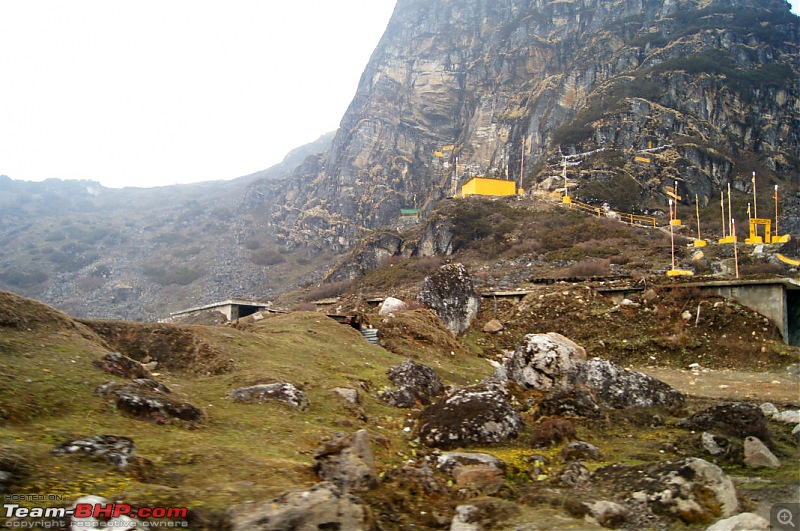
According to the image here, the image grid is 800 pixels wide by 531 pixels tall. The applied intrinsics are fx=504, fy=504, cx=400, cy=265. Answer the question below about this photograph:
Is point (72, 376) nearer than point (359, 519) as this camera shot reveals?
No

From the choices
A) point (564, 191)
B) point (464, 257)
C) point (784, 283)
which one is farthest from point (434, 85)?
point (784, 283)

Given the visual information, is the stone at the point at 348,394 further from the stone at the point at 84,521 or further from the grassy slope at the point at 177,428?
the stone at the point at 84,521

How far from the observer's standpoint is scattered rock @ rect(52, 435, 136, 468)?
4.48m

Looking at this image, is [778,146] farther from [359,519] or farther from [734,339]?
[359,519]

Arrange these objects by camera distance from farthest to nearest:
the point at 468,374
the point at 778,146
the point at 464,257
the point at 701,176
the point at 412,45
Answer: the point at 412,45 < the point at 778,146 < the point at 701,176 < the point at 464,257 < the point at 468,374

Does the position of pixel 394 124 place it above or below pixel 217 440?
above

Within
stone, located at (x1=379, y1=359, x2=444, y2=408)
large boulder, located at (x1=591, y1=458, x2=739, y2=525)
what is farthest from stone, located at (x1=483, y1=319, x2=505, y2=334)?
large boulder, located at (x1=591, y1=458, x2=739, y2=525)

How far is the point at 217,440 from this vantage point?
19.2 ft

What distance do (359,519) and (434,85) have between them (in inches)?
3990

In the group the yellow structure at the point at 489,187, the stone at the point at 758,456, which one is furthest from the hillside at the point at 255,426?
the yellow structure at the point at 489,187

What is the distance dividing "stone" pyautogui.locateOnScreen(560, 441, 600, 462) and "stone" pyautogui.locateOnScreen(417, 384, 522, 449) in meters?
1.01

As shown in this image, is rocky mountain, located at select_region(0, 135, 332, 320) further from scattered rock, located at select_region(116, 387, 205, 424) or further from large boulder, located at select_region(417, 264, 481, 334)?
scattered rock, located at select_region(116, 387, 205, 424)

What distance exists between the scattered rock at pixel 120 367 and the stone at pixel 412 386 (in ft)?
13.9

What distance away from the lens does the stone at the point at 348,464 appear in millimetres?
5207
